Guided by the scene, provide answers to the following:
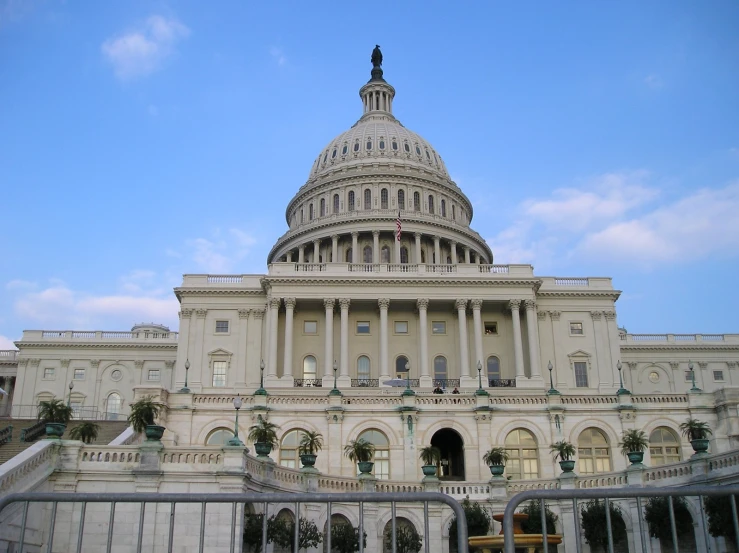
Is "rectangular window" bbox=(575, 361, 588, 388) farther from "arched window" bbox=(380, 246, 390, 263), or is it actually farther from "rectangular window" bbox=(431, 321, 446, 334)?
"arched window" bbox=(380, 246, 390, 263)

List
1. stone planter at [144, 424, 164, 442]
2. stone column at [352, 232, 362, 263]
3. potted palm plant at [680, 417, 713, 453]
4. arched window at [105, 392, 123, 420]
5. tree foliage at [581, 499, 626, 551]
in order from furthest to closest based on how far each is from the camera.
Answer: stone column at [352, 232, 362, 263] → arched window at [105, 392, 123, 420] → potted palm plant at [680, 417, 713, 453] → tree foliage at [581, 499, 626, 551] → stone planter at [144, 424, 164, 442]

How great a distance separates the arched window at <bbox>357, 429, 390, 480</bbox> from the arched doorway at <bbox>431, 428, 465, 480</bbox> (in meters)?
3.31

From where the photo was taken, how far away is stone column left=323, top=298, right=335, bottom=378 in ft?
250

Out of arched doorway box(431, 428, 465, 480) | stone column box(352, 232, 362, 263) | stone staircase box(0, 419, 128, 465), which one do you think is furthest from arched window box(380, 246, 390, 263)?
stone staircase box(0, 419, 128, 465)

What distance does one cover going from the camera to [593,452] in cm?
4850

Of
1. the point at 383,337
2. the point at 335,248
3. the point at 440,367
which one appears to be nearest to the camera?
the point at 383,337

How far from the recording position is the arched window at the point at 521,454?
47.7 meters

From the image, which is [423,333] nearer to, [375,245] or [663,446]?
[375,245]

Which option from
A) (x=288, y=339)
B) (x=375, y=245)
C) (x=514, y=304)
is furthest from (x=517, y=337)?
(x=375, y=245)

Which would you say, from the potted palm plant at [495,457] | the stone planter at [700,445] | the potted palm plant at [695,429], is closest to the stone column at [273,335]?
the potted palm plant at [495,457]

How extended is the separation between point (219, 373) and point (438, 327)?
2146 cm

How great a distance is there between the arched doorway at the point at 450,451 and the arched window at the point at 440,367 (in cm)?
2736

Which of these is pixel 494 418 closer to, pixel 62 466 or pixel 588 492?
pixel 62 466

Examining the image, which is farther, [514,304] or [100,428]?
[514,304]
